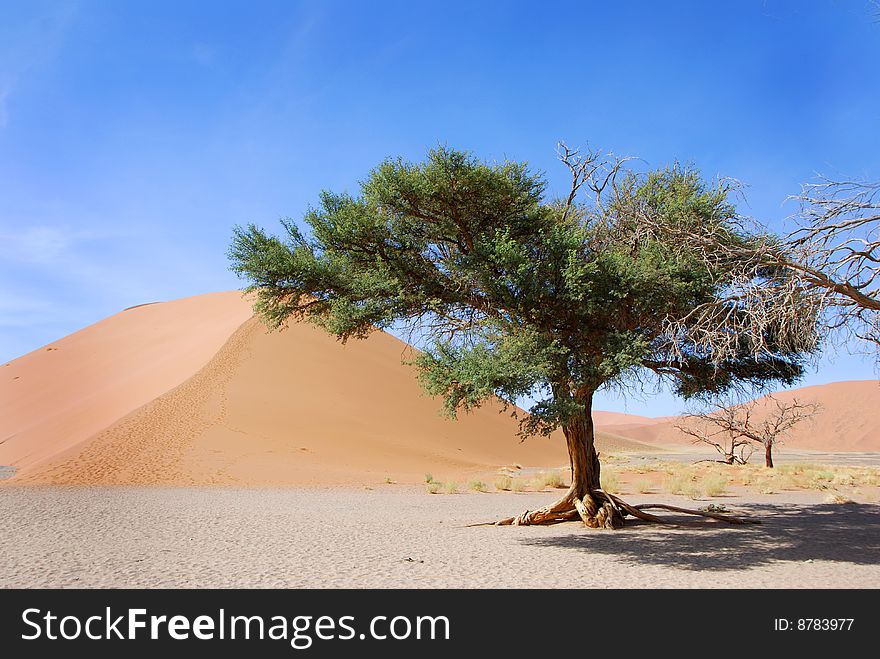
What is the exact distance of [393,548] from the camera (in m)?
11.1

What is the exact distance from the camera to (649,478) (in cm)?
2966

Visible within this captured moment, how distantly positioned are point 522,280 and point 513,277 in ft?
0.67

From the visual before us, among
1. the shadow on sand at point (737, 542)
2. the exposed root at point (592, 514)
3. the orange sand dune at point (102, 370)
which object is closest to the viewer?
the shadow on sand at point (737, 542)

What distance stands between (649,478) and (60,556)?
25286 mm

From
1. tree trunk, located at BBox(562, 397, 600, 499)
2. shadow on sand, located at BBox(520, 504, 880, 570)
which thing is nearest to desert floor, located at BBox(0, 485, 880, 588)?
shadow on sand, located at BBox(520, 504, 880, 570)

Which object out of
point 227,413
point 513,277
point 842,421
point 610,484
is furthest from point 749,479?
point 842,421

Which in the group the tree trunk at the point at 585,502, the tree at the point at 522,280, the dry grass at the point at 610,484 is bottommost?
the dry grass at the point at 610,484

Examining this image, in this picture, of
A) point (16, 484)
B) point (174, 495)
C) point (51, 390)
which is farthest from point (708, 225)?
point (51, 390)

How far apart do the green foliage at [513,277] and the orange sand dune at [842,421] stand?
8325 cm

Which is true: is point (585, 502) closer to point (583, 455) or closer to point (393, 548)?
point (583, 455)

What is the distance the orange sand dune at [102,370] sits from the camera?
39031 millimetres

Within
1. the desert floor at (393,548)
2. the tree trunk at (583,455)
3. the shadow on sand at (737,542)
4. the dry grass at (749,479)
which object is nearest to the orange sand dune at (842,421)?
the dry grass at (749,479)

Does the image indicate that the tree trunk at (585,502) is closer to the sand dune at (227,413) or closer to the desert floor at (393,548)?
the desert floor at (393,548)
